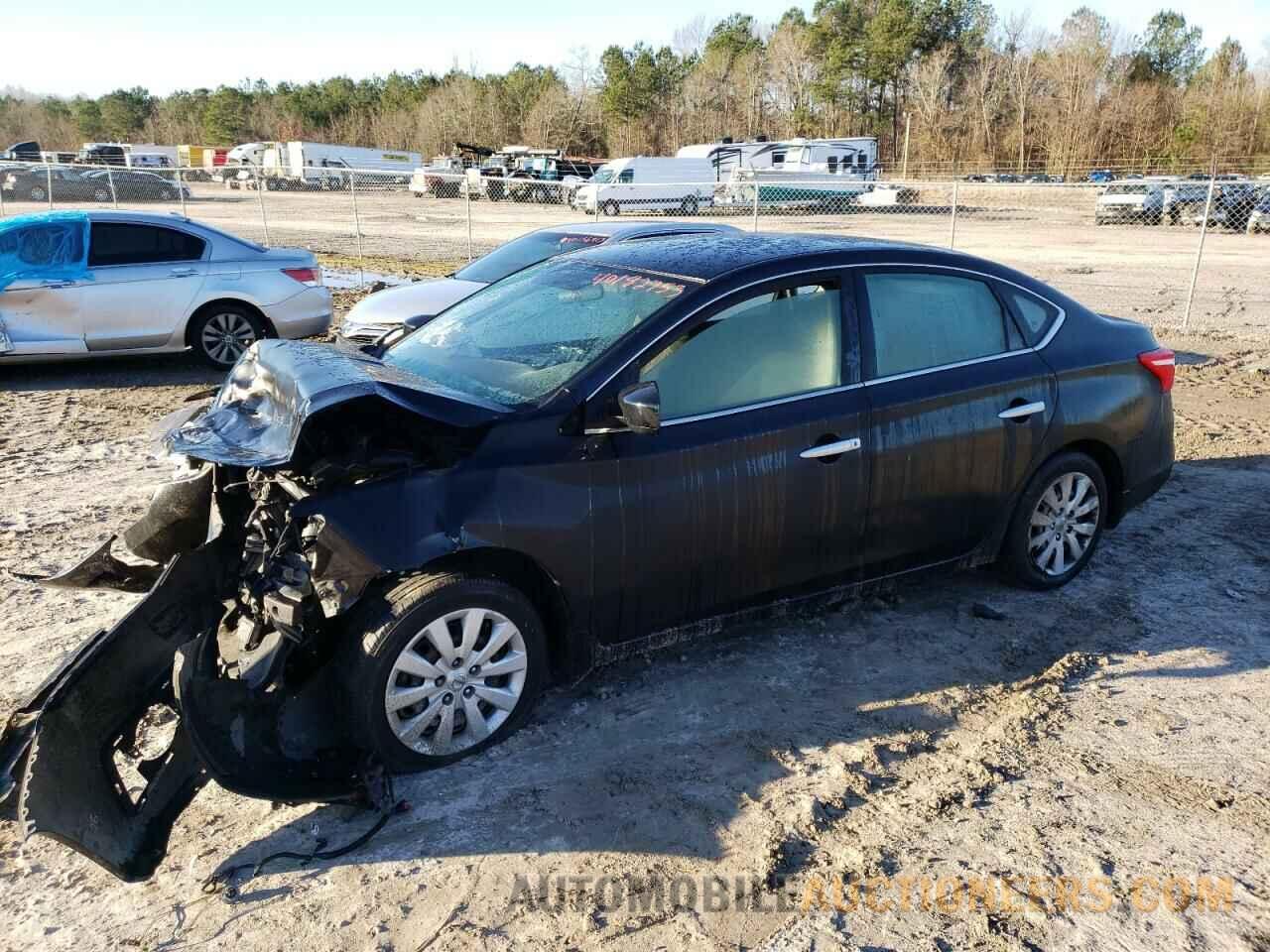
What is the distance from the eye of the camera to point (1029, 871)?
3.04 metres

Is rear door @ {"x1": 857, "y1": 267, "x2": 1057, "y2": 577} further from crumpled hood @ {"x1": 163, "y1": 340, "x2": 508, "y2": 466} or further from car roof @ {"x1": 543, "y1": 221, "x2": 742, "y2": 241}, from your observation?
car roof @ {"x1": 543, "y1": 221, "x2": 742, "y2": 241}

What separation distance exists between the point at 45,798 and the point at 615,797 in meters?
1.70

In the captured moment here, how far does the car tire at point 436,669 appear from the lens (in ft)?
10.7

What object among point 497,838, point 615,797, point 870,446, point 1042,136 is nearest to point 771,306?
point 870,446

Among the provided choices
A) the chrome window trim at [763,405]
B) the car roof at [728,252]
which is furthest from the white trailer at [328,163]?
the chrome window trim at [763,405]

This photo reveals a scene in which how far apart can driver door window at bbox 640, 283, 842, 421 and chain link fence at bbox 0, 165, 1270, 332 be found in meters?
10.4

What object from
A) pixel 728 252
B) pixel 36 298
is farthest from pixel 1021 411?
pixel 36 298

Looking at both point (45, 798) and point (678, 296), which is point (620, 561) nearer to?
point (678, 296)

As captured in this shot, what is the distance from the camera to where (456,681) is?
3443 millimetres

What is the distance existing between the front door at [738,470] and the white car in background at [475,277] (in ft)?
15.9

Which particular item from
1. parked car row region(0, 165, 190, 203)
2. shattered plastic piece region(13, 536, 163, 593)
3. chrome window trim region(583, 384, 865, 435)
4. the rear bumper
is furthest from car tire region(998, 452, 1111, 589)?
parked car row region(0, 165, 190, 203)

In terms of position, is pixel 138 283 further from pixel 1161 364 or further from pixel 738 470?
pixel 1161 364

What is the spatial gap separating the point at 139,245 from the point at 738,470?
773cm

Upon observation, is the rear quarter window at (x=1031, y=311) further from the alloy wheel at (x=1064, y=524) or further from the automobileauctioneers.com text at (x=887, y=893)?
the automobileauctioneers.com text at (x=887, y=893)
